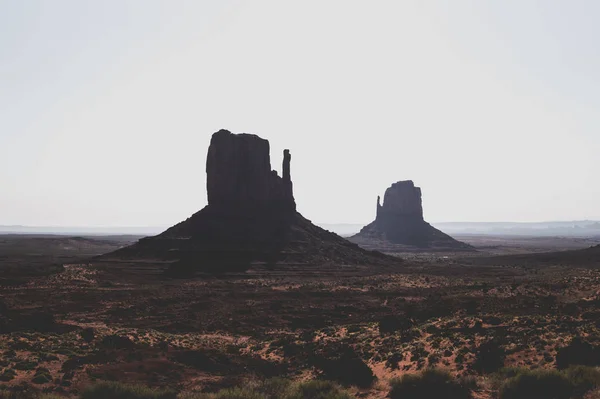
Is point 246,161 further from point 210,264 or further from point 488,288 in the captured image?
point 488,288

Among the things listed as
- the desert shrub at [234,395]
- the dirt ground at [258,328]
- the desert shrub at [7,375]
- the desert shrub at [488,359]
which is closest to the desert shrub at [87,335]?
the dirt ground at [258,328]

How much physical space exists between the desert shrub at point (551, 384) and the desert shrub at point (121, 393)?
13.7 meters

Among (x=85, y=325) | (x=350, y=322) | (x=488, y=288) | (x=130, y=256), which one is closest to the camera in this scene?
→ (x=85, y=325)

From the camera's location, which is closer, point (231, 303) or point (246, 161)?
point (231, 303)

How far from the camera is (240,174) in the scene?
371ft

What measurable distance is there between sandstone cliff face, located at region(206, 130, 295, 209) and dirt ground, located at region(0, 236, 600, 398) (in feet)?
141

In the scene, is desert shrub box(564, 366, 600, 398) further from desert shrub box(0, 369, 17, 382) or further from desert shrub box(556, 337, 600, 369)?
desert shrub box(0, 369, 17, 382)

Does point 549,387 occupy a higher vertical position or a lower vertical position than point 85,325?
higher

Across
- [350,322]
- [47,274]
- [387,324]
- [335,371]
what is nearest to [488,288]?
[350,322]

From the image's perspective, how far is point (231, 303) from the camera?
54.2 m

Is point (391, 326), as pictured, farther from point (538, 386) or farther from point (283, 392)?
point (538, 386)

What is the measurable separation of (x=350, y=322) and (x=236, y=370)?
19.0 metres

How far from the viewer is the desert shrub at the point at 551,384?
15.7m

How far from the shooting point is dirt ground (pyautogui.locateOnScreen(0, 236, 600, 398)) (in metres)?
22.7
